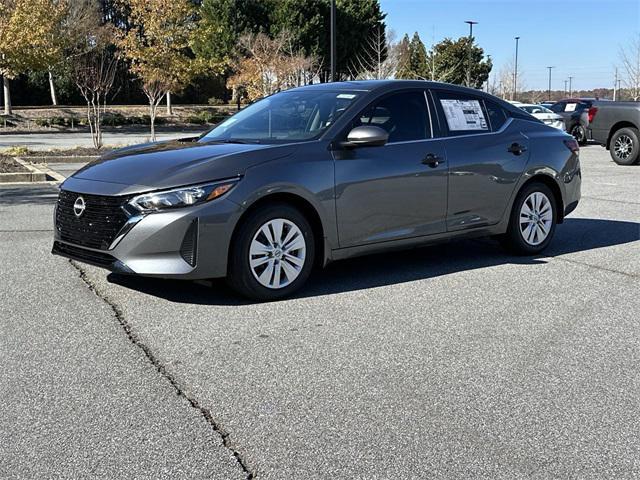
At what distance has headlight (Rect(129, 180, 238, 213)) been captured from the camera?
5.10 meters

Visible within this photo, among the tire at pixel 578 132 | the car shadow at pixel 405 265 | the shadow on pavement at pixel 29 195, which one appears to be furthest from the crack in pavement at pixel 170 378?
the tire at pixel 578 132

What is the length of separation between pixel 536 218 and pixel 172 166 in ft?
12.1

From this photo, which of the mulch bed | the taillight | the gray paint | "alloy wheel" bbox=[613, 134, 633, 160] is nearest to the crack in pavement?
the gray paint

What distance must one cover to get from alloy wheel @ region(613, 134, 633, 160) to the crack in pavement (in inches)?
603

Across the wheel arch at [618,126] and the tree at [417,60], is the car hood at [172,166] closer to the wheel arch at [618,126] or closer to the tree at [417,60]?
the wheel arch at [618,126]

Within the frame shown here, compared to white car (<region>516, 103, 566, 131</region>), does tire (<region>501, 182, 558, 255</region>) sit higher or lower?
lower

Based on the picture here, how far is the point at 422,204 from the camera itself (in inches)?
247

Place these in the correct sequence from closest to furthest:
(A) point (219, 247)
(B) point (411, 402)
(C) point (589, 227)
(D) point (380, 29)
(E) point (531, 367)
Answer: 1. (B) point (411, 402)
2. (E) point (531, 367)
3. (A) point (219, 247)
4. (C) point (589, 227)
5. (D) point (380, 29)

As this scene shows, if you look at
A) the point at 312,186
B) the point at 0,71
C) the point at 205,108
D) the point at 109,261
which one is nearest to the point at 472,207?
the point at 312,186

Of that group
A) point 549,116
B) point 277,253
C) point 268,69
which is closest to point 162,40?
point 268,69

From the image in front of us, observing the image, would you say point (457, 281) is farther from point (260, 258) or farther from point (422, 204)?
point (260, 258)

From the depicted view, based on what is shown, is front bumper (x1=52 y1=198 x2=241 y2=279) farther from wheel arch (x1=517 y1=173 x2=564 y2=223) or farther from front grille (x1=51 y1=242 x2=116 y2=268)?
wheel arch (x1=517 y1=173 x2=564 y2=223)

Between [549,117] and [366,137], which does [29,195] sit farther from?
[549,117]

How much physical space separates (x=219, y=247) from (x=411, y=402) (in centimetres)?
202
